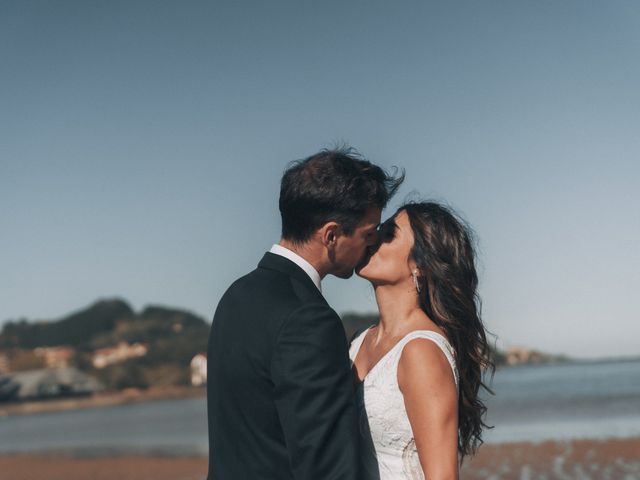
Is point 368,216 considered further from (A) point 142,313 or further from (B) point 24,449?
(A) point 142,313

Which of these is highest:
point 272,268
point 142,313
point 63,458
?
point 272,268

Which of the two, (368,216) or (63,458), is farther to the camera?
(63,458)

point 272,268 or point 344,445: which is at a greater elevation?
point 272,268

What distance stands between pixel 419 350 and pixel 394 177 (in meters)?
0.81

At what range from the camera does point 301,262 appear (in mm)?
3281

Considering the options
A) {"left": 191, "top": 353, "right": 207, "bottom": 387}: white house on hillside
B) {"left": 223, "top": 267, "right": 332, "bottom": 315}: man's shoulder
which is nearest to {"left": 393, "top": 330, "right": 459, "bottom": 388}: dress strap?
{"left": 223, "top": 267, "right": 332, "bottom": 315}: man's shoulder

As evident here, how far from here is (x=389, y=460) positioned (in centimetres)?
390

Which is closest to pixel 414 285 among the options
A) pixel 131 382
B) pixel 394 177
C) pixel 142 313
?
pixel 394 177

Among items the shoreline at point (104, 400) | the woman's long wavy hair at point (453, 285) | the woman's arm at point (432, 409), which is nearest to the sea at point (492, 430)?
the woman's long wavy hair at point (453, 285)

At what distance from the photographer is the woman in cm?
368

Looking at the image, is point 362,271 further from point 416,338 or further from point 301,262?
point 301,262

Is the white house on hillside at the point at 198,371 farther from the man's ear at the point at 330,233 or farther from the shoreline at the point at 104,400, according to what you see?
the man's ear at the point at 330,233

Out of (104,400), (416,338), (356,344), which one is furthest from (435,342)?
(104,400)

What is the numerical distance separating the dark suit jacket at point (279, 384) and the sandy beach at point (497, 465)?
11.7 metres
